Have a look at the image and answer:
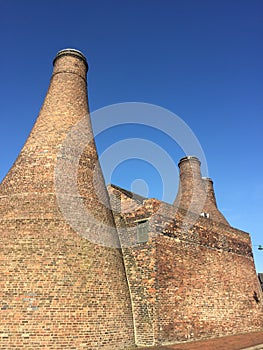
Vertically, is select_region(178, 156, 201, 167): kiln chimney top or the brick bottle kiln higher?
select_region(178, 156, 201, 167): kiln chimney top

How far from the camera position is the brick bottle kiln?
8383 mm

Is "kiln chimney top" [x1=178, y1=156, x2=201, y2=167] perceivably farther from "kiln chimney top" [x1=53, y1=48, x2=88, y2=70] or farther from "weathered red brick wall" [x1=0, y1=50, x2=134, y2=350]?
"weathered red brick wall" [x1=0, y1=50, x2=134, y2=350]

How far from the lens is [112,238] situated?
10969 mm

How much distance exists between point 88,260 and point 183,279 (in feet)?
16.0

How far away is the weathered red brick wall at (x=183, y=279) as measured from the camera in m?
11.0

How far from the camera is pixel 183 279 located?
12.5 m

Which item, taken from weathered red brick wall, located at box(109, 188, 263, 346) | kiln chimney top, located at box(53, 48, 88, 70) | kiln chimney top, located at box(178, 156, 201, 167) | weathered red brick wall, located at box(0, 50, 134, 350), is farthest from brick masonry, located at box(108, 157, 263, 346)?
kiln chimney top, located at box(178, 156, 201, 167)

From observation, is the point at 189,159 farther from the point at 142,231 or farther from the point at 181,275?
the point at 181,275

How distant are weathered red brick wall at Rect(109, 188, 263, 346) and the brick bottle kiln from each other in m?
0.04

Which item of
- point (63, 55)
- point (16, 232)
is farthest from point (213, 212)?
point (16, 232)

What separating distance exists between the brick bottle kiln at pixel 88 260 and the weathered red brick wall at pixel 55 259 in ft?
0.09

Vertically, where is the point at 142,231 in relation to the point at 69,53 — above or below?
below

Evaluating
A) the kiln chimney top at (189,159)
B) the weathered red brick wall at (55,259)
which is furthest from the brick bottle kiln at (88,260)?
the kiln chimney top at (189,159)

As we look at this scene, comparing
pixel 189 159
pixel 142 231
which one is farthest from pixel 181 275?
pixel 189 159
